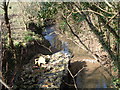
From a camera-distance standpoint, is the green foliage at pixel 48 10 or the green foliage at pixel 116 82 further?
the green foliage at pixel 48 10

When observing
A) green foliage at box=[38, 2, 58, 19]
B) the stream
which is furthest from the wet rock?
green foliage at box=[38, 2, 58, 19]

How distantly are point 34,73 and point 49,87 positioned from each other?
117cm

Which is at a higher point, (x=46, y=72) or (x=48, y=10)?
(x=48, y=10)

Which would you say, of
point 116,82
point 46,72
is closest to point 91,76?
point 46,72

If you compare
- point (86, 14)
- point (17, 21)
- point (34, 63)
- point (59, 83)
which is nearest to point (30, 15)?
point (17, 21)

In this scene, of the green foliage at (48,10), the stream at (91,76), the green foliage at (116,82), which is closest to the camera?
the green foliage at (116,82)

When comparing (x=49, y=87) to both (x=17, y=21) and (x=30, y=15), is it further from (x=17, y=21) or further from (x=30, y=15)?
(x=17, y=21)

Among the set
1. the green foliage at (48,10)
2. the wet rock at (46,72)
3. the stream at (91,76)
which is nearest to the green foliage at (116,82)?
the green foliage at (48,10)

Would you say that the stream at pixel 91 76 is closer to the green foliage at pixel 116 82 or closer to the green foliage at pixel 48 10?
the green foliage at pixel 116 82

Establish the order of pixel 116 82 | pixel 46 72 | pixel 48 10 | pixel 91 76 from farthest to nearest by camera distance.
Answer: pixel 91 76
pixel 46 72
pixel 48 10
pixel 116 82

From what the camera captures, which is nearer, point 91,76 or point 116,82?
point 116,82

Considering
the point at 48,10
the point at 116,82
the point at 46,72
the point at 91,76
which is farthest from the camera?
the point at 91,76

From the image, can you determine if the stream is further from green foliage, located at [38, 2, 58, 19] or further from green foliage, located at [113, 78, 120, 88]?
green foliage, located at [38, 2, 58, 19]

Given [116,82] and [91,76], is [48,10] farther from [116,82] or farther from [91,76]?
[91,76]
